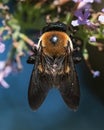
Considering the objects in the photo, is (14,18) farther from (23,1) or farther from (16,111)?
(16,111)

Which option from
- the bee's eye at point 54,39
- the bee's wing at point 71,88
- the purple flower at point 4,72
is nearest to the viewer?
the bee's wing at point 71,88

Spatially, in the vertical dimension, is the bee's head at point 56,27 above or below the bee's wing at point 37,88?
above

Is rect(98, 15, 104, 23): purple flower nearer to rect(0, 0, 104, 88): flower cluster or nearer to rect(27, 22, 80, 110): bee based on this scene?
rect(0, 0, 104, 88): flower cluster

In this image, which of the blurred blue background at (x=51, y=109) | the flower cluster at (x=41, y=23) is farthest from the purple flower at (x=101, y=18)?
the blurred blue background at (x=51, y=109)

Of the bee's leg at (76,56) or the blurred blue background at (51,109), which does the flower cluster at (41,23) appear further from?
the blurred blue background at (51,109)

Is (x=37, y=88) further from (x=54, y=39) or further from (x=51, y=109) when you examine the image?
(x=51, y=109)

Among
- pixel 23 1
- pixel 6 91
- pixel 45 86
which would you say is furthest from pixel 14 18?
pixel 6 91
